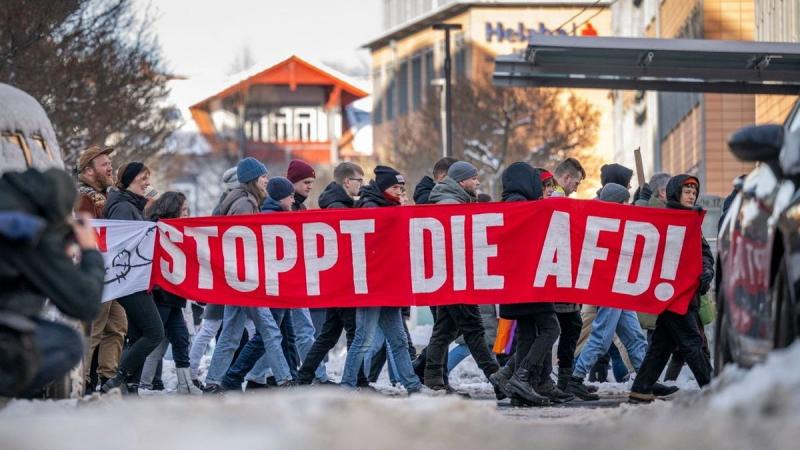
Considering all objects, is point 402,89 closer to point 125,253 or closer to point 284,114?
point 284,114

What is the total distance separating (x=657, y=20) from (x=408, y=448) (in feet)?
184

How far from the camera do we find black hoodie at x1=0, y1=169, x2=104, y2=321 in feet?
25.4

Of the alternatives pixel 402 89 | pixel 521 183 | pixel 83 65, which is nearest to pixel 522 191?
pixel 521 183

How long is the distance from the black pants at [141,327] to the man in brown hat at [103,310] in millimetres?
124

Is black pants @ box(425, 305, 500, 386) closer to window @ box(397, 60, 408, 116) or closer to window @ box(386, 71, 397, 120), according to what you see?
window @ box(397, 60, 408, 116)

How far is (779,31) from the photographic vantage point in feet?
115

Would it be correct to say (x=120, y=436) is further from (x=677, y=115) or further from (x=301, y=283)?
(x=677, y=115)

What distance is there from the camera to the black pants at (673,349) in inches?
527

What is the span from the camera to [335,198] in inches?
605

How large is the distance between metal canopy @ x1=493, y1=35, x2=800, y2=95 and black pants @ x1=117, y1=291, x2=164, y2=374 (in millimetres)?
7595

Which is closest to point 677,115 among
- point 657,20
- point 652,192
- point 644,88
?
point 657,20

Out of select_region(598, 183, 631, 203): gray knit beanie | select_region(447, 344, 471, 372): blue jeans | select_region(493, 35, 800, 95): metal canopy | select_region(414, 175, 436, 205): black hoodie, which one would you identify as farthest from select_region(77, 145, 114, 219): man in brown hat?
select_region(493, 35, 800, 95): metal canopy

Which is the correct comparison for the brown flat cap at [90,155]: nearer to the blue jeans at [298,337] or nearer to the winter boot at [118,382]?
the winter boot at [118,382]

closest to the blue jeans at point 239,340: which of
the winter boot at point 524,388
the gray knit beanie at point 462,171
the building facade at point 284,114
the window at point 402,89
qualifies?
the gray knit beanie at point 462,171
